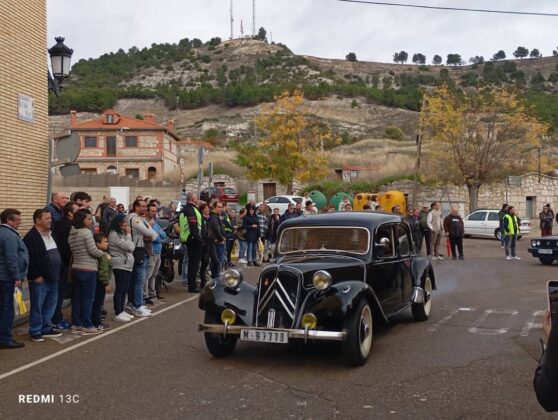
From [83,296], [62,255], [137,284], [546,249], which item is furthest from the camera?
[546,249]

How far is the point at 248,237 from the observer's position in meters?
17.9

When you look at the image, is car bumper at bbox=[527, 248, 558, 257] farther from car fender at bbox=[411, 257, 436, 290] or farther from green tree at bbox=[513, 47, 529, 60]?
green tree at bbox=[513, 47, 529, 60]

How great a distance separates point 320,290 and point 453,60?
183m

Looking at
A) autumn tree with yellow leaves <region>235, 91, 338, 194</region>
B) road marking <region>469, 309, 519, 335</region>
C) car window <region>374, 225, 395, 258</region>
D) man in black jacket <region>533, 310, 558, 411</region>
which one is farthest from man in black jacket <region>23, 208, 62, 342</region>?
autumn tree with yellow leaves <region>235, 91, 338, 194</region>

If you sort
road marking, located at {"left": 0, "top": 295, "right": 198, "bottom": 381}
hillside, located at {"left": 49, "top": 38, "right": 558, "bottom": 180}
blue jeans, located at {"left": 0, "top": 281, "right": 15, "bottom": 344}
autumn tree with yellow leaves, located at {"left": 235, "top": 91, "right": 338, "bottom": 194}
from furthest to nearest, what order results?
hillside, located at {"left": 49, "top": 38, "right": 558, "bottom": 180} → autumn tree with yellow leaves, located at {"left": 235, "top": 91, "right": 338, "bottom": 194} → blue jeans, located at {"left": 0, "top": 281, "right": 15, "bottom": 344} → road marking, located at {"left": 0, "top": 295, "right": 198, "bottom": 381}

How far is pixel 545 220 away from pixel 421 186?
14.1 m

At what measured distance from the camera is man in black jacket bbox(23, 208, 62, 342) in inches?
322

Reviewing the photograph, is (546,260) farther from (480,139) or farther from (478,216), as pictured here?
(480,139)

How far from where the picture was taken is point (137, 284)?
33.3 ft

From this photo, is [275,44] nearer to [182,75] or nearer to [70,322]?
[182,75]

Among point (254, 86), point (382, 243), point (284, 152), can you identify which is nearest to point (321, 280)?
point (382, 243)

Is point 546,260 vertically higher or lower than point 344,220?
lower

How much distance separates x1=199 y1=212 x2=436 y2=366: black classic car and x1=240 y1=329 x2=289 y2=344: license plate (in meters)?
0.01

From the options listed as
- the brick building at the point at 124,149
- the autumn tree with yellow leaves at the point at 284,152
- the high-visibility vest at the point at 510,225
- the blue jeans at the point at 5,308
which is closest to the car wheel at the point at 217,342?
the blue jeans at the point at 5,308
